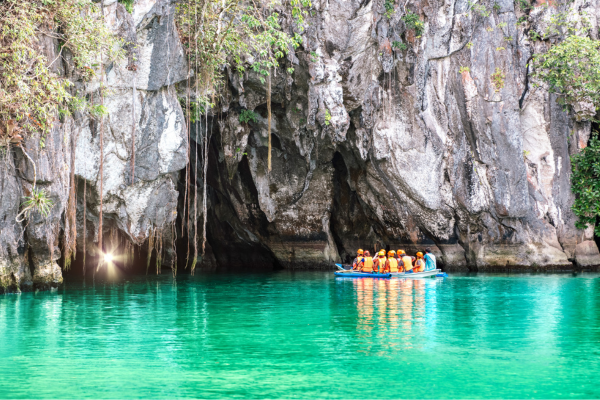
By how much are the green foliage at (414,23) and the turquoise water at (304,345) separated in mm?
11167

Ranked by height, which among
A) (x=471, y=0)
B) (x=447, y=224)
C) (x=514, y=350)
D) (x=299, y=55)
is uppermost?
(x=471, y=0)

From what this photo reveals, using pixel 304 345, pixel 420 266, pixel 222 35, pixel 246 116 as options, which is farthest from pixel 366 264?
pixel 304 345

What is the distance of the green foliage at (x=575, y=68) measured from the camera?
70.9ft

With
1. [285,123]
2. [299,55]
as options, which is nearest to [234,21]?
[299,55]

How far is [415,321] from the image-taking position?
34.6 feet

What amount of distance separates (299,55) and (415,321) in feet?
39.2

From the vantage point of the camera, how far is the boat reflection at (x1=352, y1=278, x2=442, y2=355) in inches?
346

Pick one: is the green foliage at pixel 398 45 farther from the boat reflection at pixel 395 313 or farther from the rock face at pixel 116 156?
the boat reflection at pixel 395 313

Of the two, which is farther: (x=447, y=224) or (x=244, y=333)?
(x=447, y=224)

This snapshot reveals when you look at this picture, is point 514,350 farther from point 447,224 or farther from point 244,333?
point 447,224

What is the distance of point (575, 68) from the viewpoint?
2230cm

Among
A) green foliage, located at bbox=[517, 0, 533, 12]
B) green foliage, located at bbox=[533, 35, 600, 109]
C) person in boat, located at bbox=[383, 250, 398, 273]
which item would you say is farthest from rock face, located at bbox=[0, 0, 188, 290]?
green foliage, located at bbox=[517, 0, 533, 12]

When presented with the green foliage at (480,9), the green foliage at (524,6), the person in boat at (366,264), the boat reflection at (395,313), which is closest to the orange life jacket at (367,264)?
the person in boat at (366,264)

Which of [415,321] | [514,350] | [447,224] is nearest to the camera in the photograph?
[514,350]
